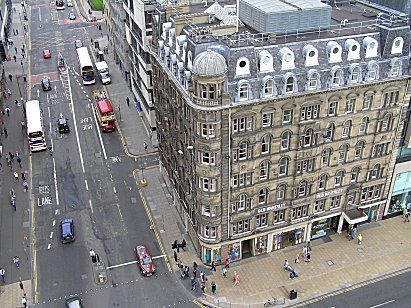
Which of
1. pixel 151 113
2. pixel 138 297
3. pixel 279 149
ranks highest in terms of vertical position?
pixel 279 149

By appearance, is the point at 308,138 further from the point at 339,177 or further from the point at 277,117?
the point at 339,177

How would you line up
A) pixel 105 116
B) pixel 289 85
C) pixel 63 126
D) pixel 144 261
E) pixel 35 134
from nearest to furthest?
pixel 289 85, pixel 144 261, pixel 35 134, pixel 105 116, pixel 63 126

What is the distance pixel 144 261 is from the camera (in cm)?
6425

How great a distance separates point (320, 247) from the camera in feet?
225

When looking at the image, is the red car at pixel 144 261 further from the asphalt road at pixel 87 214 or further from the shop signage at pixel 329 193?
the shop signage at pixel 329 193

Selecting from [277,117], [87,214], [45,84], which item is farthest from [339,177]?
[45,84]

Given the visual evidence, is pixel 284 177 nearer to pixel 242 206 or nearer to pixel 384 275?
pixel 242 206

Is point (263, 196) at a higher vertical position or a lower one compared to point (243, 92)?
lower

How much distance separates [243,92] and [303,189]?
18041mm

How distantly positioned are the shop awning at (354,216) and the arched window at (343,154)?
8.64 meters

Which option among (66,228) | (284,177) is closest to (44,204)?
(66,228)

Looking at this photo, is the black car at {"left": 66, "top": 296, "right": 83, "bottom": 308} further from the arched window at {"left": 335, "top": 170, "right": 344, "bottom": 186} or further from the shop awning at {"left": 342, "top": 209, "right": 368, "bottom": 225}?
the shop awning at {"left": 342, "top": 209, "right": 368, "bottom": 225}

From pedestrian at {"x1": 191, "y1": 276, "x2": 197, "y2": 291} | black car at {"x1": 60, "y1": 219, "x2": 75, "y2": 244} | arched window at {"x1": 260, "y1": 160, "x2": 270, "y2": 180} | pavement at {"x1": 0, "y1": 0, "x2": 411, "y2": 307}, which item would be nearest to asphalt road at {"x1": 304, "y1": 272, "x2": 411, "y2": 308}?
pavement at {"x1": 0, "y1": 0, "x2": 411, "y2": 307}

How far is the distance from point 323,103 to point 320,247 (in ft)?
74.2
